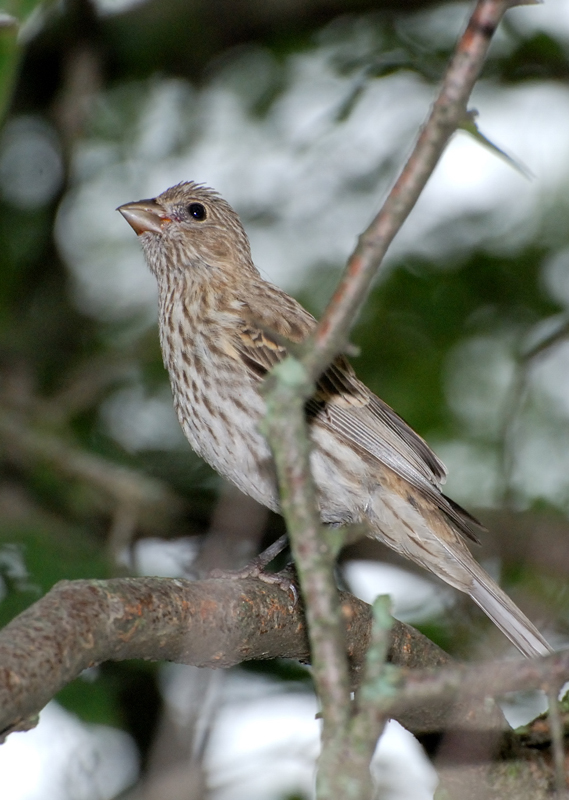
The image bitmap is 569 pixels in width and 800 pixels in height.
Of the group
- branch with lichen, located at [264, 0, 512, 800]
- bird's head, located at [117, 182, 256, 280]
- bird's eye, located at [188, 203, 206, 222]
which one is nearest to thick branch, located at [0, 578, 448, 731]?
branch with lichen, located at [264, 0, 512, 800]

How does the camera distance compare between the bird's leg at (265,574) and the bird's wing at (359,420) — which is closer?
the bird's leg at (265,574)

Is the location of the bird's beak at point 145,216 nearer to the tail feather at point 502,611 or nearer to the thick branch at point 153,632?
the tail feather at point 502,611

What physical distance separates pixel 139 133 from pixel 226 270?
6.68 ft

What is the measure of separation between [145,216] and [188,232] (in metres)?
0.24

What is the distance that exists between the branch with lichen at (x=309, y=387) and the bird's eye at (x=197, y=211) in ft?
12.5

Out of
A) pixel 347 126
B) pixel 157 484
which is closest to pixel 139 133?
pixel 347 126

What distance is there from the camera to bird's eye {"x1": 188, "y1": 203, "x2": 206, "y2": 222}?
570 cm

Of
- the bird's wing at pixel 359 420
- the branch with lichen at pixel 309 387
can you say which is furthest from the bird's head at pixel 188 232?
the branch with lichen at pixel 309 387

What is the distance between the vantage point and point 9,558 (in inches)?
195

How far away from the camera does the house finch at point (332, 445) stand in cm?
454

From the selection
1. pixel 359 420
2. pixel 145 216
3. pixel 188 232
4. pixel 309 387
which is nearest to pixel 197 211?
pixel 188 232

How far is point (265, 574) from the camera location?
4.05 m

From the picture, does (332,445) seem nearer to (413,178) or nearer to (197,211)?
(197,211)

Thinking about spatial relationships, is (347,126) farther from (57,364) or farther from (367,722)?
(367,722)
